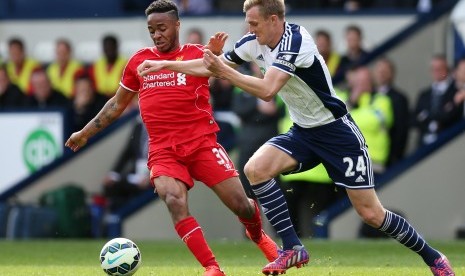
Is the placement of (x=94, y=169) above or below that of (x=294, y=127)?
below

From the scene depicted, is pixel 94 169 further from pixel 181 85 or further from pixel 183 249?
pixel 181 85

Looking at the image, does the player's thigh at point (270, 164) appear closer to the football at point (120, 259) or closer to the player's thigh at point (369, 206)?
the player's thigh at point (369, 206)

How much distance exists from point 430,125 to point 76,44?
6656 mm

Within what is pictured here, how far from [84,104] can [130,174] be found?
1196 mm

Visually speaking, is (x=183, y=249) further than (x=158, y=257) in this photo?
Yes

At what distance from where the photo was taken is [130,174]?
62.9 feet

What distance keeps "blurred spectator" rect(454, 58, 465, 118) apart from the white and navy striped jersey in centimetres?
587

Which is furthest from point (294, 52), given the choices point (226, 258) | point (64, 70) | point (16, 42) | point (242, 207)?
point (16, 42)

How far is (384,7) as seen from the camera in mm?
20188

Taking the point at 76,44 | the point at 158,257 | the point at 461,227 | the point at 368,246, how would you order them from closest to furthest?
the point at 158,257, the point at 368,246, the point at 461,227, the point at 76,44

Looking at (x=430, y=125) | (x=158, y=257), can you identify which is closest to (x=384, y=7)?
(x=430, y=125)

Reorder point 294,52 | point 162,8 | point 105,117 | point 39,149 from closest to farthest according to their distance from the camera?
point 294,52 < point 162,8 < point 105,117 < point 39,149

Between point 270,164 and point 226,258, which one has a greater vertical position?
point 270,164

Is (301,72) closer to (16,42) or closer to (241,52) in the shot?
(241,52)
